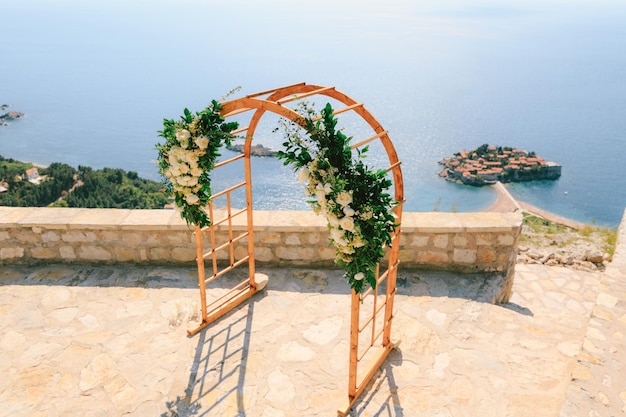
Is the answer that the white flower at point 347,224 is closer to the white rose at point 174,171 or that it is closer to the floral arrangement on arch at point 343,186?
the floral arrangement on arch at point 343,186

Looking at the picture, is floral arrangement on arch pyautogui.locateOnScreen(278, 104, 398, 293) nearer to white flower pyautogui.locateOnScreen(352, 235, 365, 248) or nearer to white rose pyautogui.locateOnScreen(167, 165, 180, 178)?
white flower pyautogui.locateOnScreen(352, 235, 365, 248)

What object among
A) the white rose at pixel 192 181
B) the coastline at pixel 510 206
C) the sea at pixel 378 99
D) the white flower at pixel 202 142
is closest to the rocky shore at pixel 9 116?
the sea at pixel 378 99

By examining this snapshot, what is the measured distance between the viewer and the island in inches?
2228

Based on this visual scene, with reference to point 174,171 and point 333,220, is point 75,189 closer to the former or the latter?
point 174,171

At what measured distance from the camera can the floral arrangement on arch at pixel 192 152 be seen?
3.26 metres

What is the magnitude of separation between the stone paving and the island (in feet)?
178

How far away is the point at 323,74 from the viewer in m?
112

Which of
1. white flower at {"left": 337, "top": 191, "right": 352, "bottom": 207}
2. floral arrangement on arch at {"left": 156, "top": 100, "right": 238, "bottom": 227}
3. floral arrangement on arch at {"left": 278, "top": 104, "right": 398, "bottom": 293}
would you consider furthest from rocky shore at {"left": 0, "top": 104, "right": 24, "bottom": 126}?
white flower at {"left": 337, "top": 191, "right": 352, "bottom": 207}

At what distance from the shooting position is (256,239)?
4824 mm

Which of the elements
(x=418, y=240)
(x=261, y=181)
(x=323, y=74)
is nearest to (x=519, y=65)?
(x=323, y=74)

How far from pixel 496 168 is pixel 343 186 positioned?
59678 mm

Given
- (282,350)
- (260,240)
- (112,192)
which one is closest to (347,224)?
(282,350)

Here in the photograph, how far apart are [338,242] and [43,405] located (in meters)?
2.30

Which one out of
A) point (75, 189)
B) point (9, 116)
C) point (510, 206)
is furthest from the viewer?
point (9, 116)
